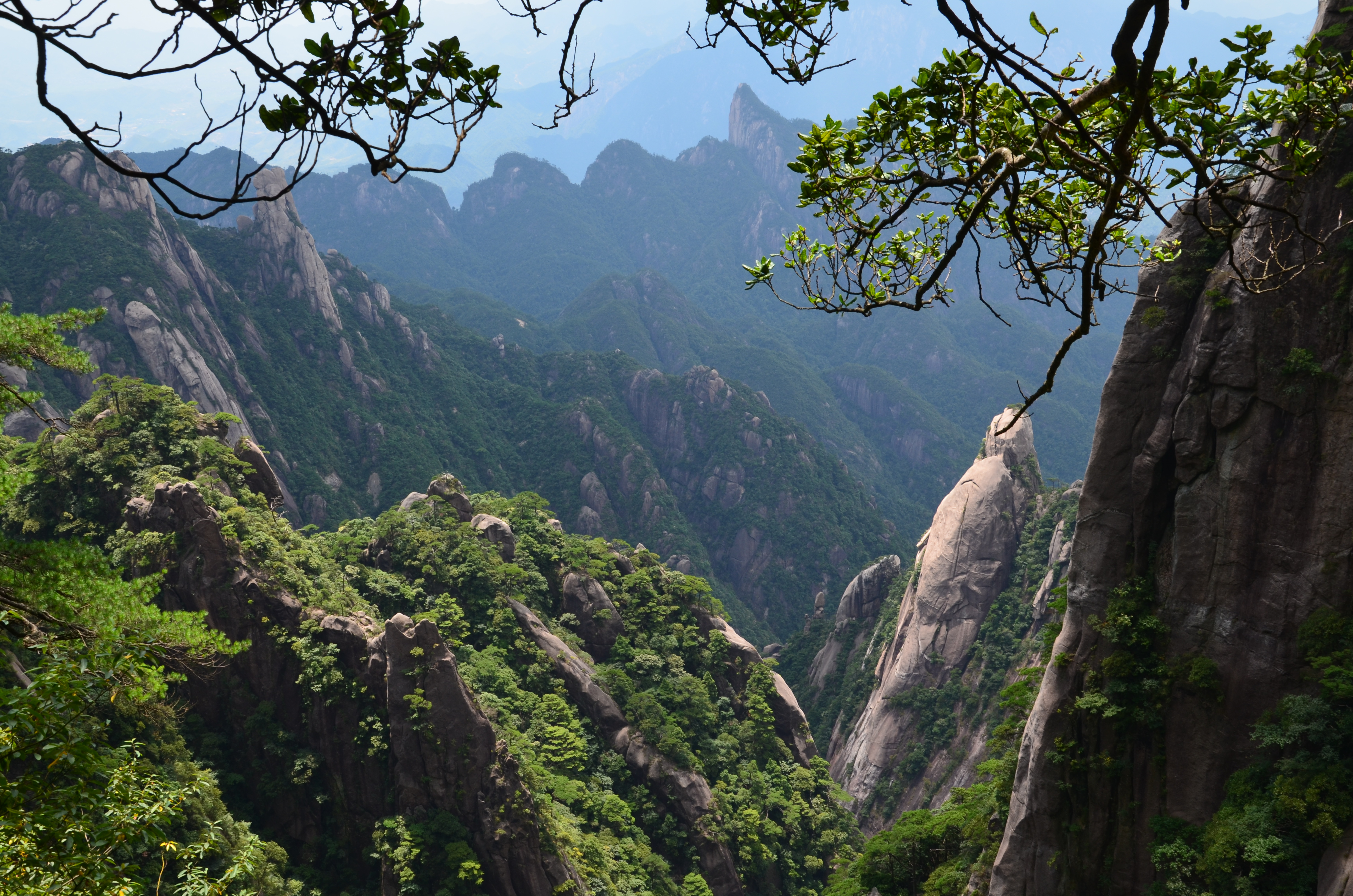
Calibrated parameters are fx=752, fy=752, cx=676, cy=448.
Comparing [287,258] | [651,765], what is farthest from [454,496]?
[287,258]

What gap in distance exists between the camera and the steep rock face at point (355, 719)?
2352cm

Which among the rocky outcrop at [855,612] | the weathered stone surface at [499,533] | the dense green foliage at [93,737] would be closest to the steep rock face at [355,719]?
the dense green foliage at [93,737]

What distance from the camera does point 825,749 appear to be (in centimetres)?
6256

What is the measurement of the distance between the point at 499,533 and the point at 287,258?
246 ft

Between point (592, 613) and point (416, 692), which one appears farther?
point (592, 613)

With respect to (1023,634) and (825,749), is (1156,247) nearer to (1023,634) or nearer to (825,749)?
(1023,634)

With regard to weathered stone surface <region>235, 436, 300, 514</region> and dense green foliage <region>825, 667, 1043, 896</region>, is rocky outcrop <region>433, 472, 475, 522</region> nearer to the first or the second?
weathered stone surface <region>235, 436, 300, 514</region>

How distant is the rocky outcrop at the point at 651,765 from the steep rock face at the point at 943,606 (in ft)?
81.8

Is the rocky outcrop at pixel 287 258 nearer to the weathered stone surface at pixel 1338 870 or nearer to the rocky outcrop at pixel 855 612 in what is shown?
the rocky outcrop at pixel 855 612

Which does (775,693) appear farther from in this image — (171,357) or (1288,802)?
(171,357)

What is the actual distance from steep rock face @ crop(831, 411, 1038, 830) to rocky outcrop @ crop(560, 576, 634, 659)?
26094mm

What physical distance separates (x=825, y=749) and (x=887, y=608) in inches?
518

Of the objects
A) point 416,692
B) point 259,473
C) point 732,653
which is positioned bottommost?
point 416,692

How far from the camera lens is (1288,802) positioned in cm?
1540
